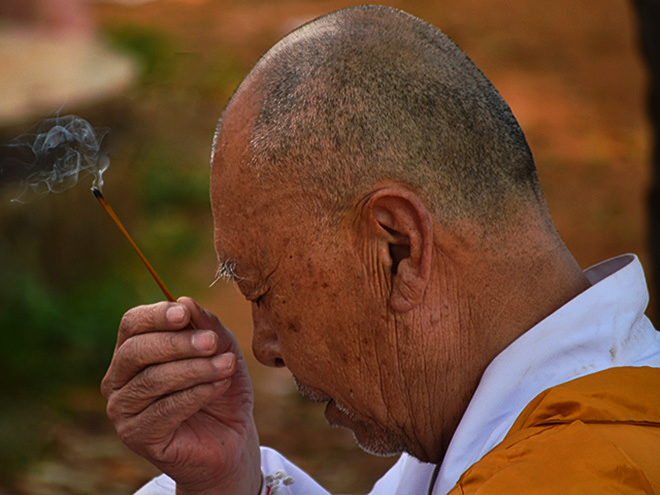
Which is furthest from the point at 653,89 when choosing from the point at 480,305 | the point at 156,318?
the point at 156,318

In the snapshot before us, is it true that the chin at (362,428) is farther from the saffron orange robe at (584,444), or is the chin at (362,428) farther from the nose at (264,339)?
the saffron orange robe at (584,444)

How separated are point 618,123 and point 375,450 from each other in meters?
10.7

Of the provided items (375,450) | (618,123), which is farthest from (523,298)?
(618,123)

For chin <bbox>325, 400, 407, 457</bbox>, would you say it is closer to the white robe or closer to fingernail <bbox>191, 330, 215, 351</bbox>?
the white robe

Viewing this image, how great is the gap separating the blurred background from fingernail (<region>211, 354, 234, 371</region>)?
3.24 m

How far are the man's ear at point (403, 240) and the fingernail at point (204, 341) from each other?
1.52 feet

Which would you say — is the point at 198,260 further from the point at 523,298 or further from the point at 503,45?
the point at 503,45

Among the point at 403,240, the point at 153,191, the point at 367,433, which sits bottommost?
the point at 153,191

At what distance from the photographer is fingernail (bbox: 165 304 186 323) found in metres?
2.12

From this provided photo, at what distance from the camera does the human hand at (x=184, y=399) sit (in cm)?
212

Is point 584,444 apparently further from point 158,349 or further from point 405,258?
point 158,349

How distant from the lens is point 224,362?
2.11 m

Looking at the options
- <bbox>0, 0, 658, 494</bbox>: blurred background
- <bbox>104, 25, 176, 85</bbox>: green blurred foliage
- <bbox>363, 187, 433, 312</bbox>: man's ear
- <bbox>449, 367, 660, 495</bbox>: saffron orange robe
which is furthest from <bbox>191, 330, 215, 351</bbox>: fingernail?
<bbox>104, 25, 176, 85</bbox>: green blurred foliage

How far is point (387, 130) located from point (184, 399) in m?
0.85
